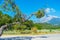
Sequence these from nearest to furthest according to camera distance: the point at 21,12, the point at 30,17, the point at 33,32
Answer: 1. the point at 30,17
2. the point at 21,12
3. the point at 33,32

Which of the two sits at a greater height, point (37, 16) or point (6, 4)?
point (6, 4)

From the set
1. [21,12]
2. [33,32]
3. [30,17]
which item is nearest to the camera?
[30,17]

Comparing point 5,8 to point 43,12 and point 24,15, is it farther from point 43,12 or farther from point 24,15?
point 43,12

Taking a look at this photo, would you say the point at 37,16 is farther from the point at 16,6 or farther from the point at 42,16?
the point at 16,6

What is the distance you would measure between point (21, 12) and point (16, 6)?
89 centimetres

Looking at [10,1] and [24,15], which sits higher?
[10,1]

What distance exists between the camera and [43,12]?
2167 centimetres

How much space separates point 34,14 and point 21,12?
62.2 inches

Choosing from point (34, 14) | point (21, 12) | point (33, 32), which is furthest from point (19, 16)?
point (33, 32)

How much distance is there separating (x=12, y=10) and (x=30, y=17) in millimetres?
2217

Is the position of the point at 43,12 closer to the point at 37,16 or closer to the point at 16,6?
the point at 37,16

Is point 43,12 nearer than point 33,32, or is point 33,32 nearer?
point 43,12

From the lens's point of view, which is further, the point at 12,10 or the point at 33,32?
the point at 33,32

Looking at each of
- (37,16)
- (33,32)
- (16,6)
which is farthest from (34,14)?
(33,32)
